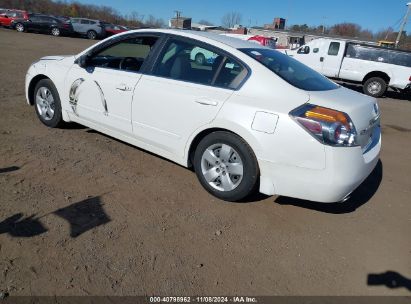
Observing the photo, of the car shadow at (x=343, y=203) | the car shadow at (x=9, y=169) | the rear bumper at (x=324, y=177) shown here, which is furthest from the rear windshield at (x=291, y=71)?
the car shadow at (x=9, y=169)

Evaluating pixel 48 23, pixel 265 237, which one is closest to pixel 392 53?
pixel 265 237

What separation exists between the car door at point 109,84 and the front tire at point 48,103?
0.36 metres

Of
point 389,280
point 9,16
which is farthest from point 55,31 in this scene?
point 389,280

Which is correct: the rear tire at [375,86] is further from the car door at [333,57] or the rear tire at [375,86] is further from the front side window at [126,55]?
the front side window at [126,55]

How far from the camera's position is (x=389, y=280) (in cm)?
279

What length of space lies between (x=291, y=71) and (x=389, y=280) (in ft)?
7.11

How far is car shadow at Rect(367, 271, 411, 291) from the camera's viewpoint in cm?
274

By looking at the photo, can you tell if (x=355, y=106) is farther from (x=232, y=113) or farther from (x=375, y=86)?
(x=375, y=86)

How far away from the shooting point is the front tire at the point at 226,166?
337 centimetres

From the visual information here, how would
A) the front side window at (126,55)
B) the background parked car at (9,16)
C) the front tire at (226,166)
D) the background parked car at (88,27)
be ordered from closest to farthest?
1. the front tire at (226,166)
2. the front side window at (126,55)
3. the background parked car at (9,16)
4. the background parked car at (88,27)

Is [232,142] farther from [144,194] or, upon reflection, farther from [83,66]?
[83,66]

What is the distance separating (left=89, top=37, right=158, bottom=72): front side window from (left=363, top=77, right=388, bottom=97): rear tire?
11.3 meters

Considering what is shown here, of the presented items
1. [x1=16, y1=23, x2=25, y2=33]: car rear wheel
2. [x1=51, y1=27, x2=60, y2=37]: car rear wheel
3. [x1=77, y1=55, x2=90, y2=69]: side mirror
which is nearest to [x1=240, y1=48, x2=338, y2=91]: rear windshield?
[x1=77, y1=55, x2=90, y2=69]: side mirror

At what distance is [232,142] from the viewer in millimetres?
3406
